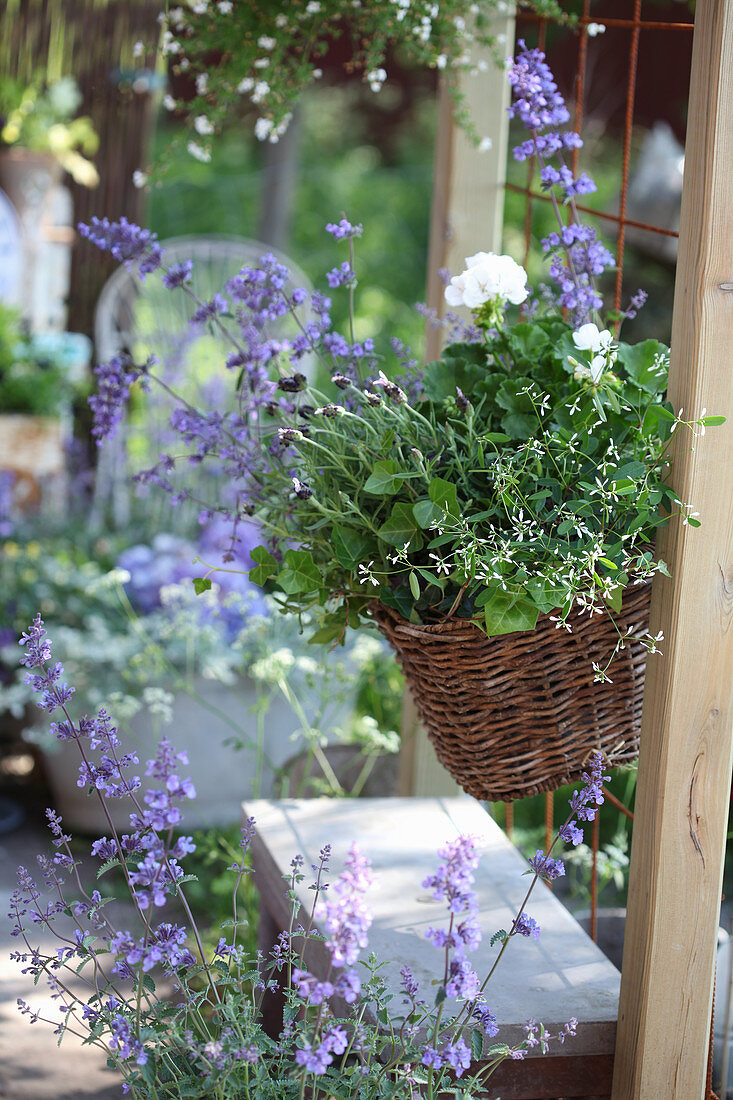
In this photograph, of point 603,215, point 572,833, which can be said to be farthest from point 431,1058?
point 603,215

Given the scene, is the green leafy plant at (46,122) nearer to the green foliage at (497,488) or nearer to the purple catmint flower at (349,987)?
the green foliage at (497,488)

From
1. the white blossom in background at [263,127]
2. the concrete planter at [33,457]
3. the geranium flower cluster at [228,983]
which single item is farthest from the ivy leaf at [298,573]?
the concrete planter at [33,457]

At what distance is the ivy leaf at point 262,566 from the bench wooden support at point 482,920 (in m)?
0.30

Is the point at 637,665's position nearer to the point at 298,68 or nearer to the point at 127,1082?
the point at 127,1082

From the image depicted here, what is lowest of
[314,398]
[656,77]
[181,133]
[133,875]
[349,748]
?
[349,748]

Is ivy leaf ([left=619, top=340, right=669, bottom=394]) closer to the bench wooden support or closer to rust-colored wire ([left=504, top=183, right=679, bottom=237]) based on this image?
rust-colored wire ([left=504, top=183, right=679, bottom=237])

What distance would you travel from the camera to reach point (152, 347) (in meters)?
3.27

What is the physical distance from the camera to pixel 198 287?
3607 millimetres

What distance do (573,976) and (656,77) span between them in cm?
377

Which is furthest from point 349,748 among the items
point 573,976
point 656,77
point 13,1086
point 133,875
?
point 656,77

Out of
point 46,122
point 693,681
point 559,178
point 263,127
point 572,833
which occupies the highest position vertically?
point 46,122

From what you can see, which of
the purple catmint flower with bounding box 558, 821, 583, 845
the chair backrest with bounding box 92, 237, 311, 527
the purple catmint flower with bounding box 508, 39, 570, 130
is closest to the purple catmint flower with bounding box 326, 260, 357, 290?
the purple catmint flower with bounding box 508, 39, 570, 130

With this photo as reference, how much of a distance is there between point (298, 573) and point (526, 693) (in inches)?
9.3

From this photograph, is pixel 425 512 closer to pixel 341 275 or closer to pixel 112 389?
pixel 341 275
